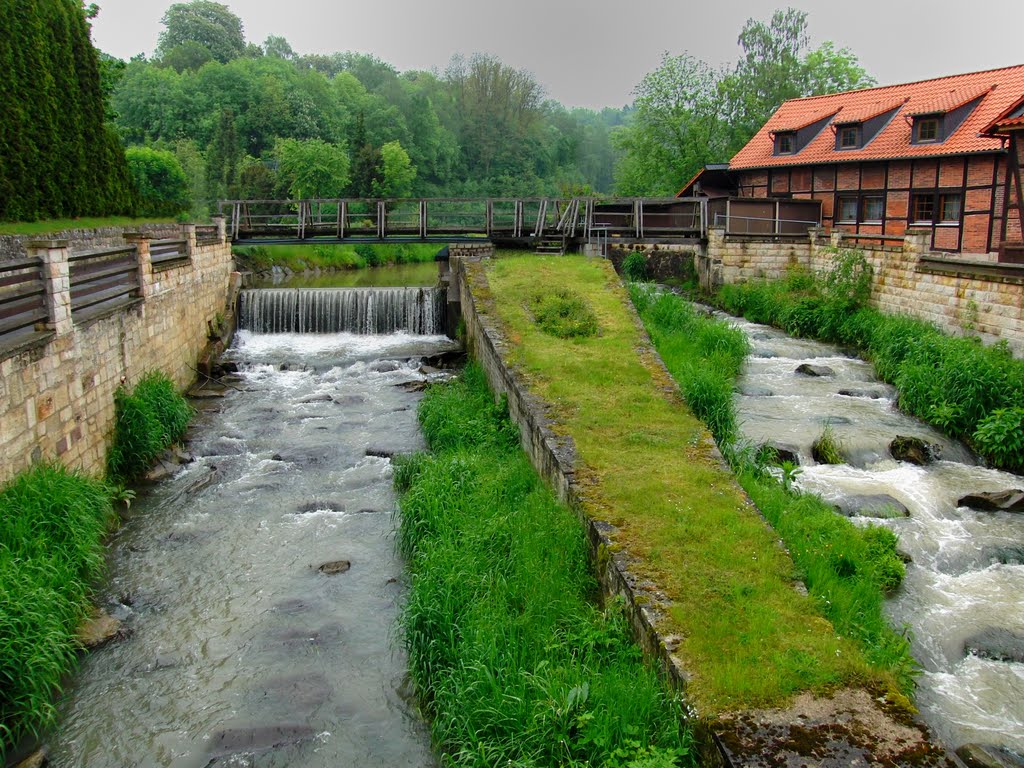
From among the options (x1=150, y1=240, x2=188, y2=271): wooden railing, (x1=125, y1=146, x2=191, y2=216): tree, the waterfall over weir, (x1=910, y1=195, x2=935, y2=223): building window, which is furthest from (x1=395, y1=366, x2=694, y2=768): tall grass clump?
(x1=125, y1=146, x2=191, y2=216): tree

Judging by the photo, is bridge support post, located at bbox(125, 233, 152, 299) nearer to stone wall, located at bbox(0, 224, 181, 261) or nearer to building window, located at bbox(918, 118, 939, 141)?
stone wall, located at bbox(0, 224, 181, 261)

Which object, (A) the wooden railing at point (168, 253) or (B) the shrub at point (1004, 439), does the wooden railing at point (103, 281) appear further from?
(B) the shrub at point (1004, 439)

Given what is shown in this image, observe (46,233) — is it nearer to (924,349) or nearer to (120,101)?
(924,349)

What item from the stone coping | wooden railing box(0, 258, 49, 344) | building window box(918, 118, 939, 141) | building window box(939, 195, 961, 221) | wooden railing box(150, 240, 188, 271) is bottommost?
the stone coping

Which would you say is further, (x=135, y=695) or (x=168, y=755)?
(x=135, y=695)

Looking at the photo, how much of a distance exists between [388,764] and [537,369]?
644 centimetres

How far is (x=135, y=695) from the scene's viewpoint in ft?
21.2

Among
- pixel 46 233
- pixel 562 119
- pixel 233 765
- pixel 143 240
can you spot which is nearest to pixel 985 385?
pixel 233 765

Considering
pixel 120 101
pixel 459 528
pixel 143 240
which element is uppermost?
pixel 120 101

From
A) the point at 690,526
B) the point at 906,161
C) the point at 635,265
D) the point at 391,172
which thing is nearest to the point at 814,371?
the point at 690,526

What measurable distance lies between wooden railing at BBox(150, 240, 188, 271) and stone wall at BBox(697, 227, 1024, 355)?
44.2 ft

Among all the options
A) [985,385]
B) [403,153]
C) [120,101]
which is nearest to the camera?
[985,385]

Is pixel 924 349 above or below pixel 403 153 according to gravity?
below

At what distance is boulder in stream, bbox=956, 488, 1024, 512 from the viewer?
9484 millimetres
